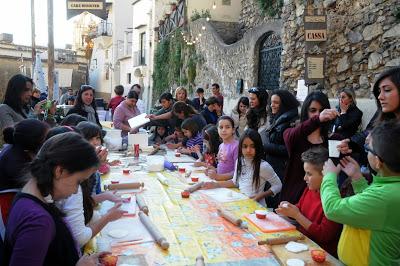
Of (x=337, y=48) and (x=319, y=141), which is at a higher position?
(x=337, y=48)

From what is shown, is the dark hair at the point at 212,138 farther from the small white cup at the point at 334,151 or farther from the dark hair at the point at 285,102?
the small white cup at the point at 334,151

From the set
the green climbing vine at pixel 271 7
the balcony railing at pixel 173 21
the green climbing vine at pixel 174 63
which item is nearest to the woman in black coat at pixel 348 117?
the green climbing vine at pixel 271 7

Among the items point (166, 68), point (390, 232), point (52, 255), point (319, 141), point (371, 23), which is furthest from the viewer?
point (166, 68)

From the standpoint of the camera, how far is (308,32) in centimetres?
609

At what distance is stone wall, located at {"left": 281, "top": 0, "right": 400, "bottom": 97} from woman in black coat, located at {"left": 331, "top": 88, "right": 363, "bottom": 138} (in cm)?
78

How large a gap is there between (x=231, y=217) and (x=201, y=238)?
1.08 feet

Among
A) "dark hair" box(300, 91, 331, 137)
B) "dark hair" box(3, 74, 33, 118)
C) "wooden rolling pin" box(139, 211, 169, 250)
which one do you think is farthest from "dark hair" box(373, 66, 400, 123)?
"dark hair" box(3, 74, 33, 118)

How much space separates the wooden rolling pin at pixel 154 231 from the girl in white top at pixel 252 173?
3.17 feet

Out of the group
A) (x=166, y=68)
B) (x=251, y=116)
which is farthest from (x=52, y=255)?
(x=166, y=68)

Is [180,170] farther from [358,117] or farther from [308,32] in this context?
[308,32]

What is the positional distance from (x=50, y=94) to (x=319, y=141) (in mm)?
9565

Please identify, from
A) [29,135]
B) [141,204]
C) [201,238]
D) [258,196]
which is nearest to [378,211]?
[201,238]

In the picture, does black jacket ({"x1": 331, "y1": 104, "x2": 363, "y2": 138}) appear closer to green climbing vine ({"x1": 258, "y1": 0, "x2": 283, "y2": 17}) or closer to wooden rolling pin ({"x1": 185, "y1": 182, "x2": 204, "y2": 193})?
wooden rolling pin ({"x1": 185, "y1": 182, "x2": 204, "y2": 193})

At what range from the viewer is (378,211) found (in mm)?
1538
